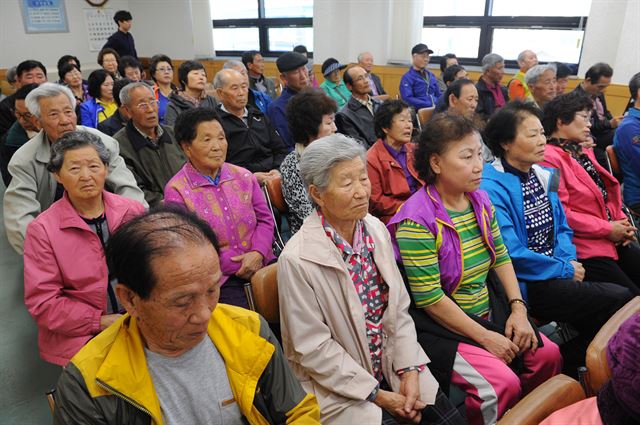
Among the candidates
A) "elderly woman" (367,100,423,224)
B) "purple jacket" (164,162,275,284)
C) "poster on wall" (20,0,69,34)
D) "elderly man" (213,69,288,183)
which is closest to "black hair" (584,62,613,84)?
"elderly woman" (367,100,423,224)

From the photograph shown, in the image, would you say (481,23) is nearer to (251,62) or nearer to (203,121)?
(251,62)

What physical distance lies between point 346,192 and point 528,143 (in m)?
1.06

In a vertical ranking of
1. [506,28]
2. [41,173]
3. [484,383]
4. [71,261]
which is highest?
[506,28]

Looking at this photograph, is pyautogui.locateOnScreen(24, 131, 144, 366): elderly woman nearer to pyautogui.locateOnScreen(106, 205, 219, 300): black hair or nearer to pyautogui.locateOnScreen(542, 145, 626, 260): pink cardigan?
pyautogui.locateOnScreen(106, 205, 219, 300): black hair

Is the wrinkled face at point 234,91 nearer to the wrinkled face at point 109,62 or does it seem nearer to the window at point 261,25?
the wrinkled face at point 109,62

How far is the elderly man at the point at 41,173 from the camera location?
7.36ft

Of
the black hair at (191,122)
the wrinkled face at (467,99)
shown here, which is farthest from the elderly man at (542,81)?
the black hair at (191,122)

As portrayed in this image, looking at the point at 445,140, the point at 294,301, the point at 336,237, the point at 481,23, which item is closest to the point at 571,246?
the point at 445,140

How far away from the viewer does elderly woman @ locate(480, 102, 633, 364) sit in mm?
1949

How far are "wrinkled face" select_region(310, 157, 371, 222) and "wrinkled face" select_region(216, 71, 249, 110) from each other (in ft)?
6.02

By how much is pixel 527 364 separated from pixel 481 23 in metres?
6.45

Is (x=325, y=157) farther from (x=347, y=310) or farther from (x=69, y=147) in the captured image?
(x=69, y=147)

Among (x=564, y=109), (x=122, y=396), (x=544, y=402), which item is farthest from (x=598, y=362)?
(x=564, y=109)

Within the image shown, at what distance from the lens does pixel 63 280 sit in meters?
1.70
